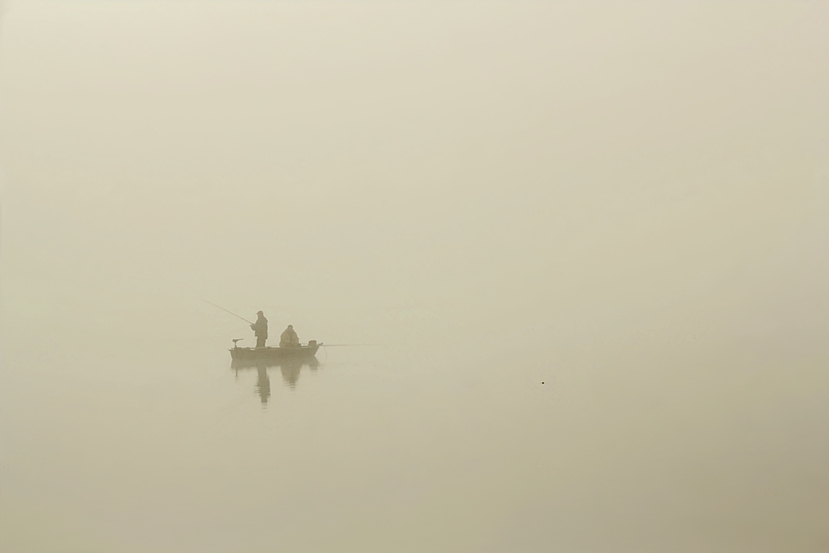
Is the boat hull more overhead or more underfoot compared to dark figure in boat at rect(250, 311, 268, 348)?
more underfoot

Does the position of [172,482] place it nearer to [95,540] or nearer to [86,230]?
[95,540]

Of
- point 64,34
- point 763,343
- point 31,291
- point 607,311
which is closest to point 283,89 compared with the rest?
point 64,34

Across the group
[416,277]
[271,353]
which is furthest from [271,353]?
[416,277]

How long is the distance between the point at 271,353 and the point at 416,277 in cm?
55

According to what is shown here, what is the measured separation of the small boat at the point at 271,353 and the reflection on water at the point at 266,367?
10mm

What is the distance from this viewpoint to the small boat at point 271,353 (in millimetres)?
2770

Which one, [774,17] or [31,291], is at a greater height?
[774,17]

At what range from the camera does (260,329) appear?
277cm

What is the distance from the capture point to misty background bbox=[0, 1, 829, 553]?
2762 millimetres

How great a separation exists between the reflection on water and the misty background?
0.09ft

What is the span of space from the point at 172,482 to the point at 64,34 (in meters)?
1.53

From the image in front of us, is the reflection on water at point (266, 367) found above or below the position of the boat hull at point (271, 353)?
below

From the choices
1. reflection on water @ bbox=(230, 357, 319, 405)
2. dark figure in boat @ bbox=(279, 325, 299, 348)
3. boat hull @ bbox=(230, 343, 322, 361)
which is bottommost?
reflection on water @ bbox=(230, 357, 319, 405)

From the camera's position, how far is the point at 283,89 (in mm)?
2781
